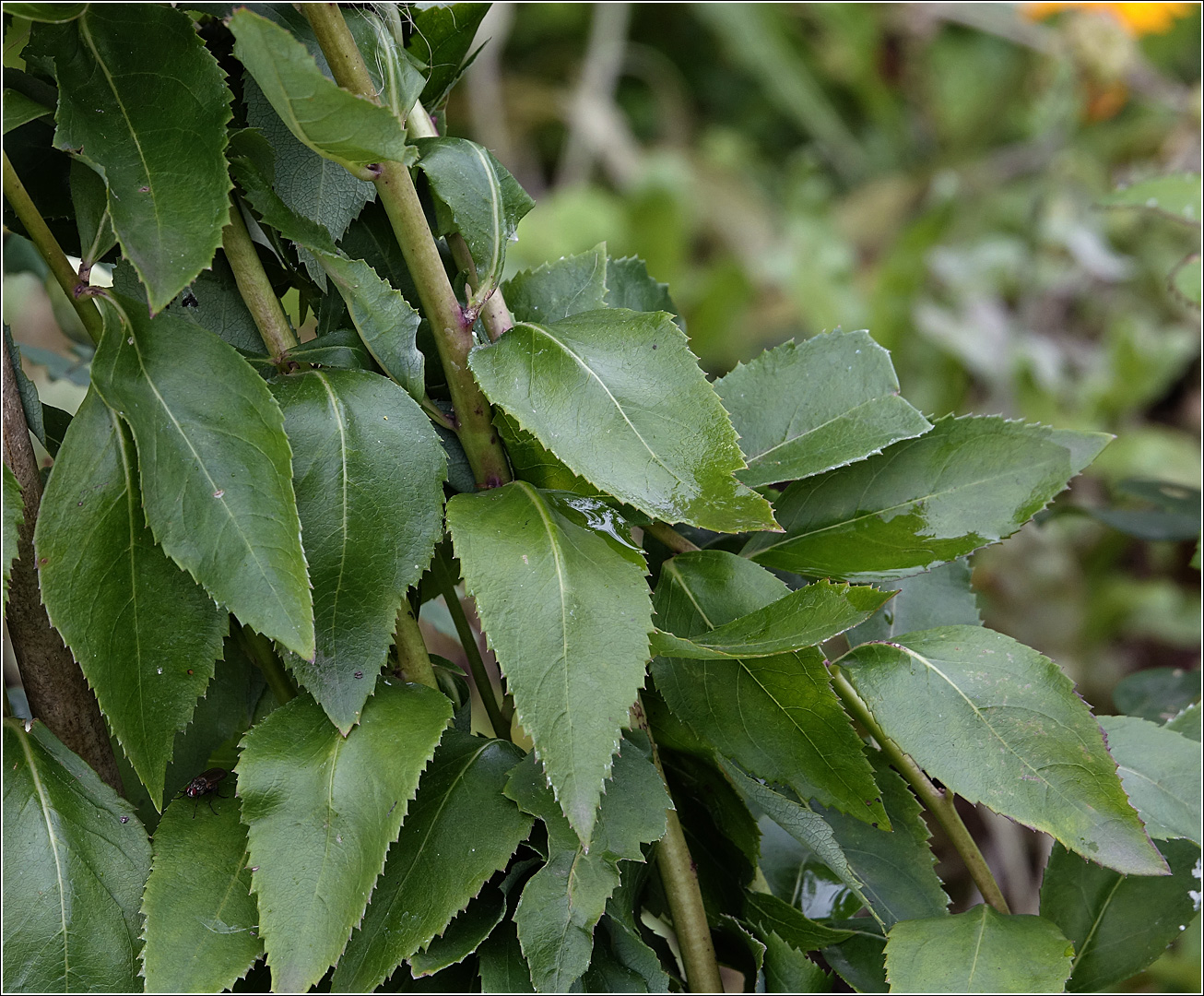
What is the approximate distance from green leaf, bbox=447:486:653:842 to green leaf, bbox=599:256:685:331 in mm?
192

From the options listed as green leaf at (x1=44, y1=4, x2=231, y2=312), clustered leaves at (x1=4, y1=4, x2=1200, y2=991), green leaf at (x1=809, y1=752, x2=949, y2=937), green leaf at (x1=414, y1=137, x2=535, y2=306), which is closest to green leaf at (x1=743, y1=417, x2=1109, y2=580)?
clustered leaves at (x1=4, y1=4, x2=1200, y2=991)

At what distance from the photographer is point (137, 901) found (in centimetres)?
47

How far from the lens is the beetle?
19.3 inches

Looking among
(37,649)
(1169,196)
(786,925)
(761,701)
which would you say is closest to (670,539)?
(761,701)

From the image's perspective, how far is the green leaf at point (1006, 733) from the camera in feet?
1.54

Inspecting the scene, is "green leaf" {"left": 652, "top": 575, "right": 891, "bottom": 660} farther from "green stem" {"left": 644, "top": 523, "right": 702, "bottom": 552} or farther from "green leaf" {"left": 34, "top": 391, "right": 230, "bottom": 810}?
"green leaf" {"left": 34, "top": 391, "right": 230, "bottom": 810}

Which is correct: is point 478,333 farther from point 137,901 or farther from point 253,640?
point 137,901

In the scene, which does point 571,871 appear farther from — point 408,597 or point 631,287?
point 631,287

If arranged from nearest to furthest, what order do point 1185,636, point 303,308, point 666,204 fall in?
point 303,308
point 1185,636
point 666,204

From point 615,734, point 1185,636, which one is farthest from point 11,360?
point 1185,636

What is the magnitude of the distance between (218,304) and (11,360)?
3.7 inches

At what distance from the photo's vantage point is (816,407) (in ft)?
1.82

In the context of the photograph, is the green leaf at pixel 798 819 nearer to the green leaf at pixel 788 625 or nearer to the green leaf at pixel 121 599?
the green leaf at pixel 788 625

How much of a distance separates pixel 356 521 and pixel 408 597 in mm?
84
